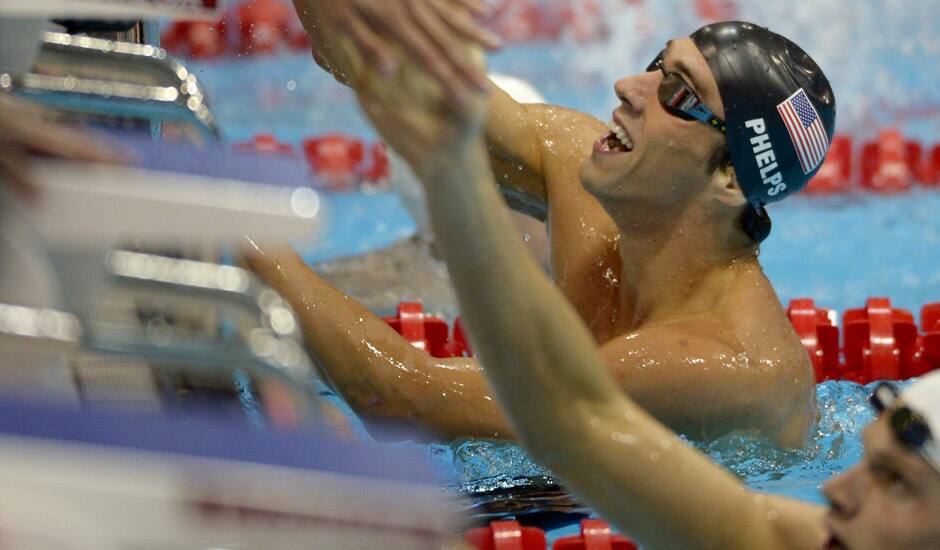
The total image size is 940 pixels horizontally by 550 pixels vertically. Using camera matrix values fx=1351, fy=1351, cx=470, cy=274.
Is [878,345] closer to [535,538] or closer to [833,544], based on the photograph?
[535,538]

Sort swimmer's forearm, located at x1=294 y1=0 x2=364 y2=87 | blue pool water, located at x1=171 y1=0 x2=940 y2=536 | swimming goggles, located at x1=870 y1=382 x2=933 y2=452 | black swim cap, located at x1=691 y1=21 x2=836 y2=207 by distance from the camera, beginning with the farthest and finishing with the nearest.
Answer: blue pool water, located at x1=171 y1=0 x2=940 y2=536 < black swim cap, located at x1=691 y1=21 x2=836 y2=207 < swimmer's forearm, located at x1=294 y1=0 x2=364 y2=87 < swimming goggles, located at x1=870 y1=382 x2=933 y2=452

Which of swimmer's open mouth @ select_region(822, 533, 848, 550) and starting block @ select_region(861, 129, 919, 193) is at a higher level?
swimmer's open mouth @ select_region(822, 533, 848, 550)

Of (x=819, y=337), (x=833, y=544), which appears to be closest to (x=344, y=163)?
(x=819, y=337)

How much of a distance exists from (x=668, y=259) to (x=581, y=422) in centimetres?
139

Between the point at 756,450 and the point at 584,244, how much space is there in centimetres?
60

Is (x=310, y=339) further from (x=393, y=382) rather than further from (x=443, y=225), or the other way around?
(x=443, y=225)

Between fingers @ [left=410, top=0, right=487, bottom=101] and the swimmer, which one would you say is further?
the swimmer

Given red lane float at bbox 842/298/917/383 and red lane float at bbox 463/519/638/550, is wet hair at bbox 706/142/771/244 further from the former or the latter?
red lane float at bbox 842/298/917/383

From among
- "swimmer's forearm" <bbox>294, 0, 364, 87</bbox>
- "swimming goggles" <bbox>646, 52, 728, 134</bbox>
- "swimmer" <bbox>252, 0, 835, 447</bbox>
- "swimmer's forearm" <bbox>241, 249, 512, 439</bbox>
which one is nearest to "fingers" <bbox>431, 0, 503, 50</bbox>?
"swimmer's forearm" <bbox>294, 0, 364, 87</bbox>

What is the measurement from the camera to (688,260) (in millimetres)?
2699

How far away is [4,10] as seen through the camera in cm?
110

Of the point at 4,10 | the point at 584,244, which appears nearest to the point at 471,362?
the point at 584,244

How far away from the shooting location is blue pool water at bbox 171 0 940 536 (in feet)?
17.6

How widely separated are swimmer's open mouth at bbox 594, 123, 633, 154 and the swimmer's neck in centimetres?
14
